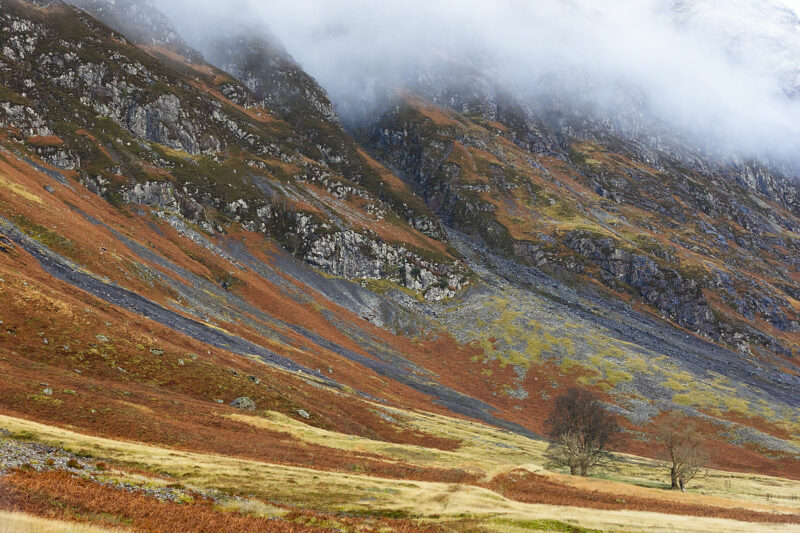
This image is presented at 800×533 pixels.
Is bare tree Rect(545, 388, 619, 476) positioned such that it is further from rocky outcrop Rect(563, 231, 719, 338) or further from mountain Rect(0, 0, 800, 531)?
rocky outcrop Rect(563, 231, 719, 338)

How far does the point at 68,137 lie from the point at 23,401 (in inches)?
4968

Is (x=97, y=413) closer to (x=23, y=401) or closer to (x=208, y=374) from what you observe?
(x=23, y=401)

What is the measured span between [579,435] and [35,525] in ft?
184

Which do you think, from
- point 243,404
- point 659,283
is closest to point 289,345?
point 243,404

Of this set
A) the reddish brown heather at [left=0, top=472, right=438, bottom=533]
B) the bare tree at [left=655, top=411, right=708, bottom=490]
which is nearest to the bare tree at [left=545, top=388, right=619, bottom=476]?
the bare tree at [left=655, top=411, right=708, bottom=490]

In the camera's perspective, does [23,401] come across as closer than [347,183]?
Yes

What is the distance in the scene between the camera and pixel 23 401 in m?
31.3

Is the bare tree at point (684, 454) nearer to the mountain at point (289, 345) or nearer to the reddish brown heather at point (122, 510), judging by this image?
the mountain at point (289, 345)

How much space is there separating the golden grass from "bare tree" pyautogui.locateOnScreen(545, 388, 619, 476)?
175ft

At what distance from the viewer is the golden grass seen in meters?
10.7

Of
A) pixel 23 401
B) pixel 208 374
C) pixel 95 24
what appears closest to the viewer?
pixel 23 401

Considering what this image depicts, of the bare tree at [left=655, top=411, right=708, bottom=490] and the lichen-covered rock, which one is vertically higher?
the bare tree at [left=655, top=411, right=708, bottom=490]

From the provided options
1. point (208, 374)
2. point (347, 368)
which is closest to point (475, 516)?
point (208, 374)

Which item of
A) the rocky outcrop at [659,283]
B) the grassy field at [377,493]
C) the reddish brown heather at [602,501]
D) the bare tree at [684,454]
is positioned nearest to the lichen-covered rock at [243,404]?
the grassy field at [377,493]
